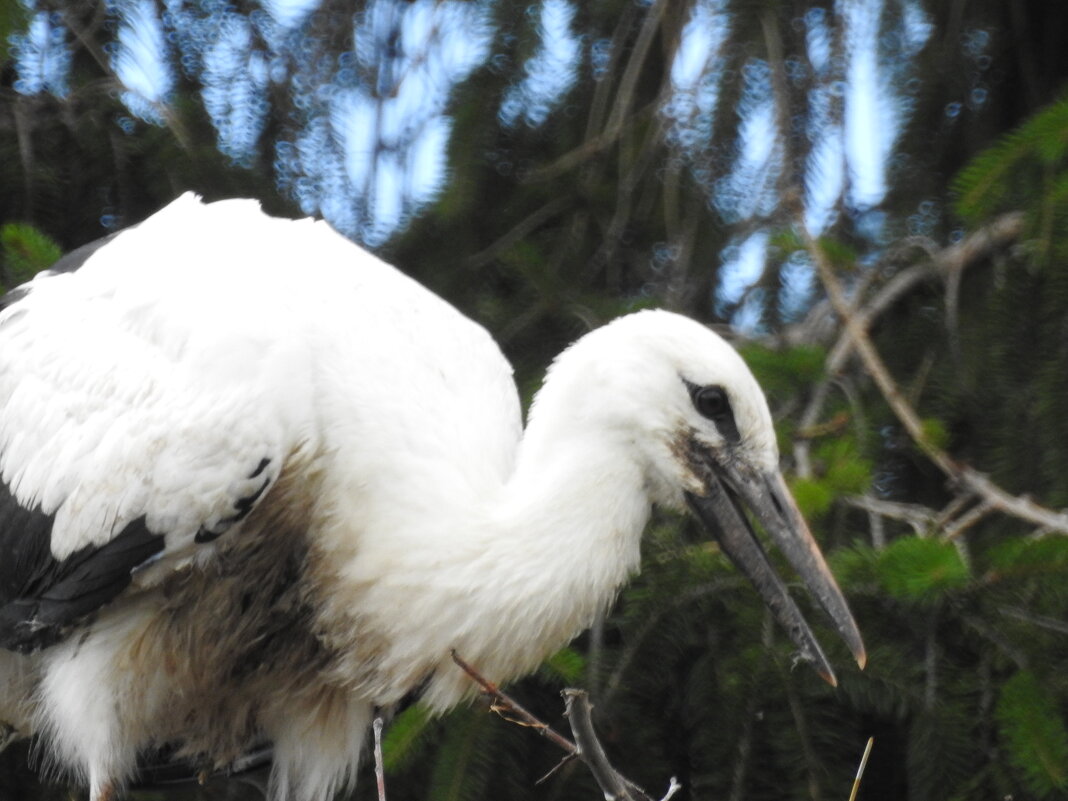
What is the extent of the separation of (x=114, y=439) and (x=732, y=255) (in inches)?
72.2

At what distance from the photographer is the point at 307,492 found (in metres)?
3.11

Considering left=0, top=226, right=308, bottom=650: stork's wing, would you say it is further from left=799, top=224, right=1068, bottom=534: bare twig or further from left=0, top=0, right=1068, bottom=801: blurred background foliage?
left=799, top=224, right=1068, bottom=534: bare twig

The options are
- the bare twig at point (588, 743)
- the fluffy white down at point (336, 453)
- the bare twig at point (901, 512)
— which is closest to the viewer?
the bare twig at point (588, 743)

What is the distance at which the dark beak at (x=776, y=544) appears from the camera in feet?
9.36

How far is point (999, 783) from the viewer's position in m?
2.93

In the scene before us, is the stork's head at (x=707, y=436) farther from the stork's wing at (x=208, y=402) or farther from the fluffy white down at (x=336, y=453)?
the stork's wing at (x=208, y=402)

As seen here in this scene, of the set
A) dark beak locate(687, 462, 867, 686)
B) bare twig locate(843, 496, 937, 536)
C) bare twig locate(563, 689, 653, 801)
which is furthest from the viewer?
bare twig locate(843, 496, 937, 536)

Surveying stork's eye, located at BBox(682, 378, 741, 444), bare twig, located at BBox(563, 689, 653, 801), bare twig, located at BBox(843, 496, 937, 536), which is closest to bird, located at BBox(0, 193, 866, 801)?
stork's eye, located at BBox(682, 378, 741, 444)

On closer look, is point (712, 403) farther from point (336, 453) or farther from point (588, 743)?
point (588, 743)

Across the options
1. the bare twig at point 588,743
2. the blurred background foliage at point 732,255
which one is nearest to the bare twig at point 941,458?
the blurred background foliage at point 732,255

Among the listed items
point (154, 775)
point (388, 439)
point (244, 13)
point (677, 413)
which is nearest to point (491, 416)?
point (388, 439)

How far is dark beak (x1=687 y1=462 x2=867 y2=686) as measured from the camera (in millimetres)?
2854

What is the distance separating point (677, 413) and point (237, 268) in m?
1.03

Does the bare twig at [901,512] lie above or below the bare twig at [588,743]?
below
